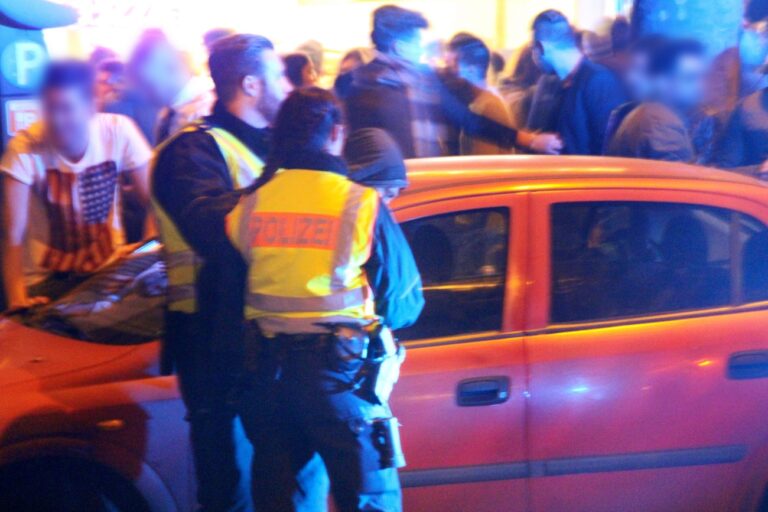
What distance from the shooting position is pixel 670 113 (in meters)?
4.45

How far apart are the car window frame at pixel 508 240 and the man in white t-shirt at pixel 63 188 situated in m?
1.42

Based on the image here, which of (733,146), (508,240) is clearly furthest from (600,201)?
(733,146)

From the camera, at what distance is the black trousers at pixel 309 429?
8.36ft

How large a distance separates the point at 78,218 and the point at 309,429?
5.94 ft

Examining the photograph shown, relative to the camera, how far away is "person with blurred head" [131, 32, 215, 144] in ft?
14.4

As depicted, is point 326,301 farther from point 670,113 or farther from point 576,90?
point 576,90

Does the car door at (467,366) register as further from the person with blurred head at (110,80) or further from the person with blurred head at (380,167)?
the person with blurred head at (110,80)

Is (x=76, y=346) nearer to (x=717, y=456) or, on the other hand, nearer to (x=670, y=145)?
(x=717, y=456)

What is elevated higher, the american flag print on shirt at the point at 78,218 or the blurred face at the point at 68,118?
A: the blurred face at the point at 68,118

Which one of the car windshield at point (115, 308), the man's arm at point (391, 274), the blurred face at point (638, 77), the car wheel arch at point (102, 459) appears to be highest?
the blurred face at point (638, 77)

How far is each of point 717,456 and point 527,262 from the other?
843 millimetres

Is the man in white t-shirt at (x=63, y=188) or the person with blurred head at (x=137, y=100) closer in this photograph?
the man in white t-shirt at (x=63, y=188)

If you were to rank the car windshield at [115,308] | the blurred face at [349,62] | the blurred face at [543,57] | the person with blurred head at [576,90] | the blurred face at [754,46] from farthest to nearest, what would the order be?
the blurred face at [349,62], the blurred face at [754,46], the blurred face at [543,57], the person with blurred head at [576,90], the car windshield at [115,308]

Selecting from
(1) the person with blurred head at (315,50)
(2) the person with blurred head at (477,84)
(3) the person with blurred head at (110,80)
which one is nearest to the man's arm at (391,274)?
(2) the person with blurred head at (477,84)
